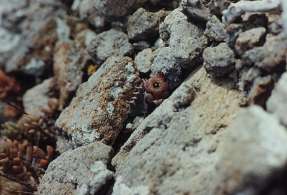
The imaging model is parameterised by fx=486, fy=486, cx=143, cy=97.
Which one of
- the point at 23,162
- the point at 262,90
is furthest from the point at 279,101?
the point at 23,162

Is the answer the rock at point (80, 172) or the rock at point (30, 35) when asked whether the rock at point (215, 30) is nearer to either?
the rock at point (80, 172)

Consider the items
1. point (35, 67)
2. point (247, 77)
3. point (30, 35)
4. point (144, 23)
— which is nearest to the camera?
point (247, 77)

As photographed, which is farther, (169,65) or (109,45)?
(109,45)

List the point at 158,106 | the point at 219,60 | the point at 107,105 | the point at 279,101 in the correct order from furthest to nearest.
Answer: the point at 107,105, the point at 158,106, the point at 219,60, the point at 279,101

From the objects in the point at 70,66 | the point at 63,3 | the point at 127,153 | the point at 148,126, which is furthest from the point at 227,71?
the point at 63,3

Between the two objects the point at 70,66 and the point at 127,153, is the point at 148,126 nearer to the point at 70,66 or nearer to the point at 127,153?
the point at 127,153

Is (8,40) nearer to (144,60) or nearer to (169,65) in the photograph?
(144,60)
